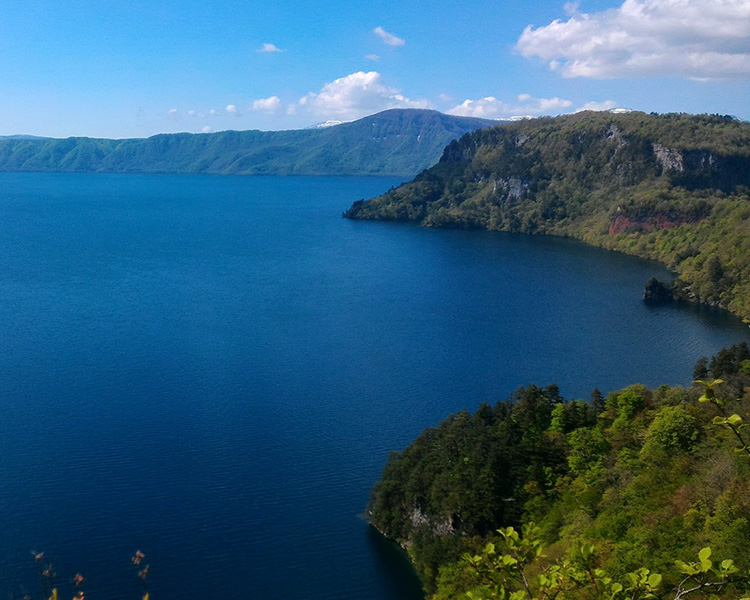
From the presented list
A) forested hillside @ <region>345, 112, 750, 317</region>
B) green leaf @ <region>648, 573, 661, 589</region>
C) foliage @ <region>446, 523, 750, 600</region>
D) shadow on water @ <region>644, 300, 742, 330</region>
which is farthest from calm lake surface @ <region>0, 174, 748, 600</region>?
green leaf @ <region>648, 573, 661, 589</region>

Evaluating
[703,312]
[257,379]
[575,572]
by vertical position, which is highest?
[575,572]

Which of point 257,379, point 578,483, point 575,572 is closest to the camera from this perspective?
point 575,572

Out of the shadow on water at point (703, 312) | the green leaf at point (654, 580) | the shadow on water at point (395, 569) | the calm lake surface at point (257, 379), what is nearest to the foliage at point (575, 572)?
the green leaf at point (654, 580)

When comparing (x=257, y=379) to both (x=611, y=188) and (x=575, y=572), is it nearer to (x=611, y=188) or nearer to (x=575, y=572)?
(x=575, y=572)

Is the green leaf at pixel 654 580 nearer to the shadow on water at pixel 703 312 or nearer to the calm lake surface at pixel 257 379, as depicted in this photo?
the calm lake surface at pixel 257 379

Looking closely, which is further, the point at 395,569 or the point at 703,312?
the point at 703,312

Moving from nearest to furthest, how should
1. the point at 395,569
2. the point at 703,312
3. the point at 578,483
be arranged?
the point at 578,483
the point at 395,569
the point at 703,312

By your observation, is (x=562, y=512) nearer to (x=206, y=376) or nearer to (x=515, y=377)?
(x=515, y=377)

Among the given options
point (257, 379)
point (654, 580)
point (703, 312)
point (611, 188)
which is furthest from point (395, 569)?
point (611, 188)
